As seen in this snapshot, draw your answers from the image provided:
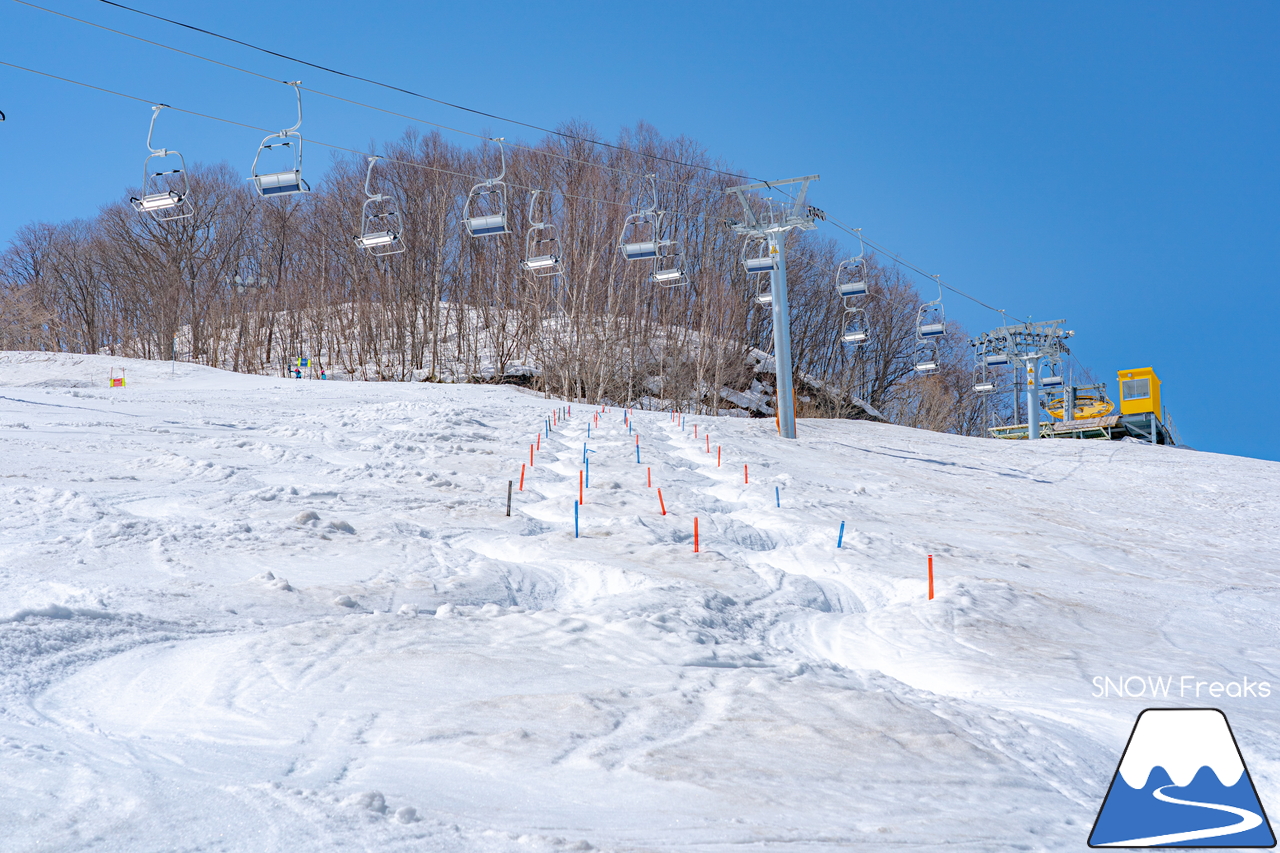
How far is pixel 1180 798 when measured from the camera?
3.44 meters

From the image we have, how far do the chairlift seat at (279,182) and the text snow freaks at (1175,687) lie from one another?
32.9ft

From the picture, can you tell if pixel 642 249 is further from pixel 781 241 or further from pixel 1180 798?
pixel 1180 798

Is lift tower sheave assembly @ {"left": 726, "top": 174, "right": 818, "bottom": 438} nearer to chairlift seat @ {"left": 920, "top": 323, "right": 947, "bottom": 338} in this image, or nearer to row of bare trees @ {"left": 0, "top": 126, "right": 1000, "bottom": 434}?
chairlift seat @ {"left": 920, "top": 323, "right": 947, "bottom": 338}

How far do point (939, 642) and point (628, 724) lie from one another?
333 centimetres

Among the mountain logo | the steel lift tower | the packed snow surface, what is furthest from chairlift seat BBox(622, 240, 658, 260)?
the steel lift tower

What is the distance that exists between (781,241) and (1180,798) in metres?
19.1

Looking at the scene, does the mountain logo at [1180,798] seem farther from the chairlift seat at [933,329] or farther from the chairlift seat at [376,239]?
the chairlift seat at [933,329]

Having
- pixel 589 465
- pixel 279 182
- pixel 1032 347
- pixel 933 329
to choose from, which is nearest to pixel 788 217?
A: pixel 933 329

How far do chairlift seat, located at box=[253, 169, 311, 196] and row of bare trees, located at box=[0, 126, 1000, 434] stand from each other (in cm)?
2358

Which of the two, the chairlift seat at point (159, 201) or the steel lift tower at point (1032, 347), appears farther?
the steel lift tower at point (1032, 347)

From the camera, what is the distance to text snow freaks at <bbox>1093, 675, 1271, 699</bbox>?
18.8ft

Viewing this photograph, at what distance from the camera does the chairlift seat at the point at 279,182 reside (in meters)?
10.9

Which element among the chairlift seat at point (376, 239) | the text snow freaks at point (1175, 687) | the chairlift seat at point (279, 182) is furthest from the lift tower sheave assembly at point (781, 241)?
the text snow freaks at point (1175, 687)

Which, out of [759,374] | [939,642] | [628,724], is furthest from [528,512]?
[759,374]
